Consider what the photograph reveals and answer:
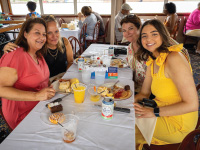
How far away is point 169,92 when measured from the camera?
1.24 meters

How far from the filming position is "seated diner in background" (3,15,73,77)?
5.98 ft

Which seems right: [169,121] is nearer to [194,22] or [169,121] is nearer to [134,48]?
[134,48]

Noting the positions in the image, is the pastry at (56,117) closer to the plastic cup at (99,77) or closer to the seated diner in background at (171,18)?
the plastic cup at (99,77)

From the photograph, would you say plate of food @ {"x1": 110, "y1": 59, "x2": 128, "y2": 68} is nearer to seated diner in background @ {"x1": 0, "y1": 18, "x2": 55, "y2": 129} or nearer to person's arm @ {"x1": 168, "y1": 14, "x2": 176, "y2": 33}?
seated diner in background @ {"x1": 0, "y1": 18, "x2": 55, "y2": 129}

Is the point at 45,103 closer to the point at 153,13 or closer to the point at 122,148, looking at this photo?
the point at 122,148

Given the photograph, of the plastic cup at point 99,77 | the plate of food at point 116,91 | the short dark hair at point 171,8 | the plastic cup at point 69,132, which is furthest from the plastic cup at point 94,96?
the short dark hair at point 171,8

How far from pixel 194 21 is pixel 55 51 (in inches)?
A: 178

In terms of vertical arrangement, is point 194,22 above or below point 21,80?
above

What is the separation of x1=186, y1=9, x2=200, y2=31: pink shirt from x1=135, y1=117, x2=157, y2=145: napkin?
470cm

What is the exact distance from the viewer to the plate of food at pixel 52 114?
942 mm

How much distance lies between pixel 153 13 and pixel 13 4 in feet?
17.9

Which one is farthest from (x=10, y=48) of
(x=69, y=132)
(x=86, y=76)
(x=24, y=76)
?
(x=69, y=132)

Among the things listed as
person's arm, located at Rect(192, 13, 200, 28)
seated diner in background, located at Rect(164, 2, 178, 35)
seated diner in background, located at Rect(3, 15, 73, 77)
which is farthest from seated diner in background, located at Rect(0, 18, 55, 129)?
person's arm, located at Rect(192, 13, 200, 28)

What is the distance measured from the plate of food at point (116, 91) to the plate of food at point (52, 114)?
0.33 metres
